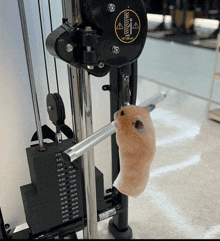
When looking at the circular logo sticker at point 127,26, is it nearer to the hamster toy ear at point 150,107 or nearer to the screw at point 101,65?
the screw at point 101,65

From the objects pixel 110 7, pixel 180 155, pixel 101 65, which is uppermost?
pixel 110 7

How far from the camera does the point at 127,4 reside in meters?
0.58

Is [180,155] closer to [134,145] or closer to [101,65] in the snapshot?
[101,65]

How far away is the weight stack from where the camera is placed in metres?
0.89

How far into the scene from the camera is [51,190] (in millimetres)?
947

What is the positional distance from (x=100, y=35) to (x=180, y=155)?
1.69 m

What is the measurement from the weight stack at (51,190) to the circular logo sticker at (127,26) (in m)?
0.42

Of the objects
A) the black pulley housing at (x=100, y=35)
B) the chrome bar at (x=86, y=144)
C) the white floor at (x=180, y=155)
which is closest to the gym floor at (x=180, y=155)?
the white floor at (x=180, y=155)

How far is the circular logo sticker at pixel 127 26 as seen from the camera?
0.59 meters

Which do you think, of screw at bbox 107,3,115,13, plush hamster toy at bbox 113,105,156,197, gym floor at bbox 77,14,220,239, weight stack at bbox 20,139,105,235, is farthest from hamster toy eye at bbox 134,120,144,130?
weight stack at bbox 20,139,105,235

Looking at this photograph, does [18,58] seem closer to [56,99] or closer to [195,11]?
[56,99]

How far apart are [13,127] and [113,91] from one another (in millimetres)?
468

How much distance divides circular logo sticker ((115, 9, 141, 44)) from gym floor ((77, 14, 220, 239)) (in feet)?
1.36

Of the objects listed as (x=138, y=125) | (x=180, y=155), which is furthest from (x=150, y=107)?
(x=180, y=155)
